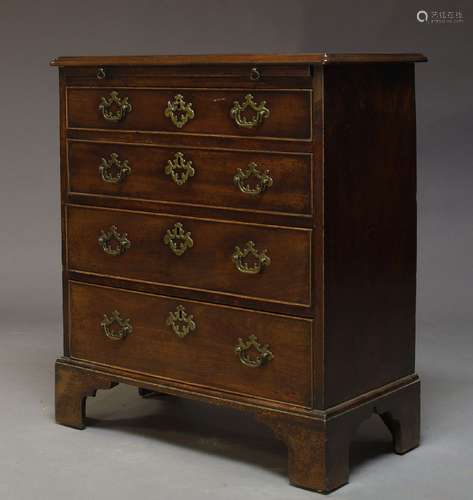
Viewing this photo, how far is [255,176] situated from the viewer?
4.24 m

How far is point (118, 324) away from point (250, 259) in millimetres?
600

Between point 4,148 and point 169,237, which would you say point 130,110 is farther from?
point 4,148

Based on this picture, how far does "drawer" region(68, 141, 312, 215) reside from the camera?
4172mm

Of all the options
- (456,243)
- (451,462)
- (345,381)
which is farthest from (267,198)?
(456,243)

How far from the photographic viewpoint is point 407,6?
21.7 feet

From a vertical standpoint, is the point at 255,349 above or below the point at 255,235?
below

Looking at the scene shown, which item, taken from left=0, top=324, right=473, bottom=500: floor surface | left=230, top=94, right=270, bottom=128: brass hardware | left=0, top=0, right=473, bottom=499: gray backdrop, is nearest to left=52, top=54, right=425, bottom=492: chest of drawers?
left=230, top=94, right=270, bottom=128: brass hardware

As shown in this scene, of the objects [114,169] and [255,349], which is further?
[114,169]

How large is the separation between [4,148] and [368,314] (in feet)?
9.38

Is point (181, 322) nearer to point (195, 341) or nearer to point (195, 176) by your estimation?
point (195, 341)

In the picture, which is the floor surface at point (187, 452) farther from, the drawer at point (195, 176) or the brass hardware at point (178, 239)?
the drawer at point (195, 176)

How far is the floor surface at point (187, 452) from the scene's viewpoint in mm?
4199

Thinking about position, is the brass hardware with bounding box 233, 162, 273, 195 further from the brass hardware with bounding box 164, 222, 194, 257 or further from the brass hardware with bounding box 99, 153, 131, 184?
the brass hardware with bounding box 99, 153, 131, 184

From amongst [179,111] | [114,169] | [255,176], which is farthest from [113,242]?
[255,176]
